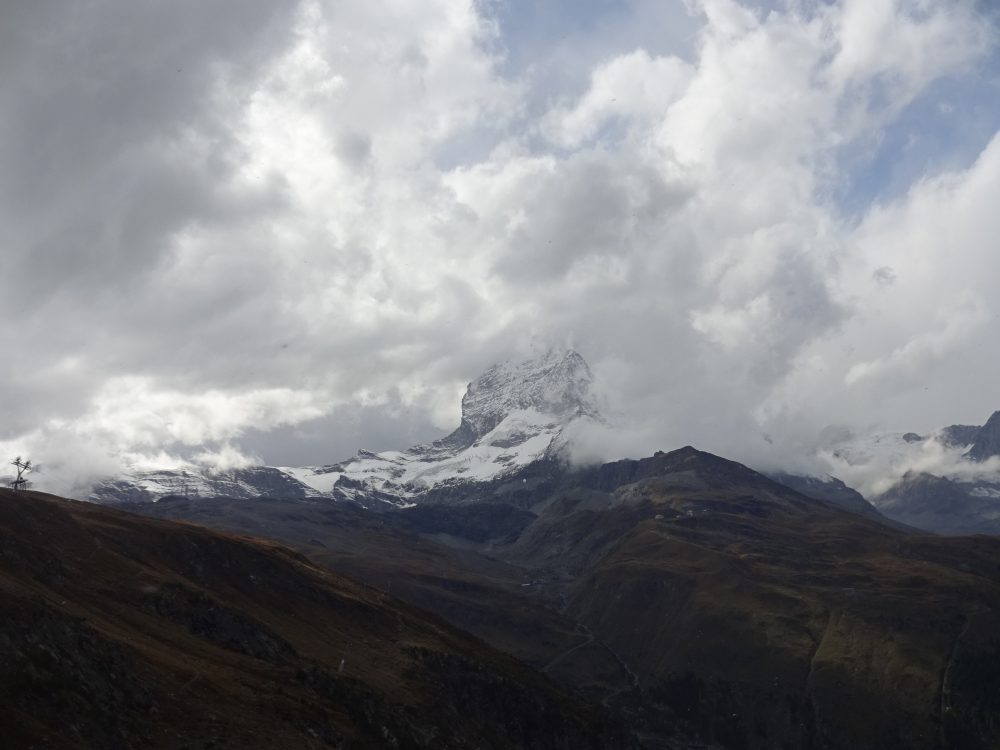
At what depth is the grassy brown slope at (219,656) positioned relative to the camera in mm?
70938

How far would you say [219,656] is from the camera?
99500mm

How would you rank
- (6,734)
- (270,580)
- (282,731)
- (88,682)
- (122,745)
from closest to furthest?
(6,734) < (122,745) < (88,682) < (282,731) < (270,580)

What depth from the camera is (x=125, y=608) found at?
10300cm

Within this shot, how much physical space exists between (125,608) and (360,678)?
34.2m

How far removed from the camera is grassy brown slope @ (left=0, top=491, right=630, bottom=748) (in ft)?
233

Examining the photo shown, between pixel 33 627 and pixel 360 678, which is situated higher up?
pixel 33 627

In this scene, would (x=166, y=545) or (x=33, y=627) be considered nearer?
(x=33, y=627)

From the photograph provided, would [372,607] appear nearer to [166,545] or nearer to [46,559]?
[166,545]

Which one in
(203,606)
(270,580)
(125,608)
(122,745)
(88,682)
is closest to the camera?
(122,745)

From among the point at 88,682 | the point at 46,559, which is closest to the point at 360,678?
the point at 46,559

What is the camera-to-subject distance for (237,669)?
→ 316 ft

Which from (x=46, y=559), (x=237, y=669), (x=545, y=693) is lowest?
(x=545, y=693)

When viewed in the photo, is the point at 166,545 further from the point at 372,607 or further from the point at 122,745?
the point at 122,745

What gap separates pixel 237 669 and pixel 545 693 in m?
80.2
